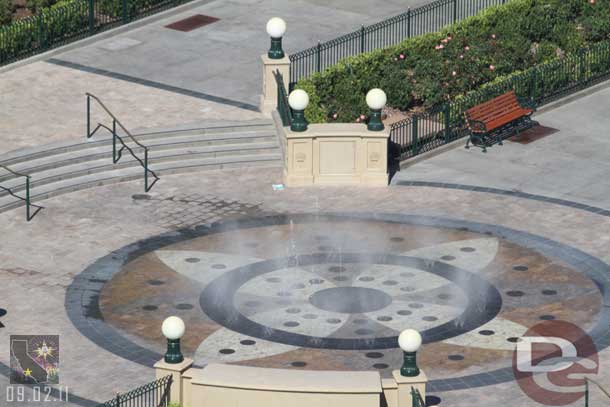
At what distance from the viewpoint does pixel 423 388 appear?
3114 cm

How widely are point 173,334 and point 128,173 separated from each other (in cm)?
1521

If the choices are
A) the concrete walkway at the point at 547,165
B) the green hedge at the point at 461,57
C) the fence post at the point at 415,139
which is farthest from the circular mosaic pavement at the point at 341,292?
the green hedge at the point at 461,57

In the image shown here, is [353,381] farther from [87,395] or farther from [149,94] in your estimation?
[149,94]

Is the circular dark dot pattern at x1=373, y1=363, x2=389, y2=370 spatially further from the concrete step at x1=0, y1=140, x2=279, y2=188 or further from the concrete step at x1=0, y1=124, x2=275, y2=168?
the concrete step at x1=0, y1=124, x2=275, y2=168

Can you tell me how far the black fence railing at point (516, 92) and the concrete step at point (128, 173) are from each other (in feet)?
12.2

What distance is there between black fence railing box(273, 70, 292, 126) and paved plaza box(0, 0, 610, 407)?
97 cm

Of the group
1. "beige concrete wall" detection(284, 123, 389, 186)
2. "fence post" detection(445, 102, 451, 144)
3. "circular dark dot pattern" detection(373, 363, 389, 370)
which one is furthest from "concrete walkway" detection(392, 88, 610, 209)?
"circular dark dot pattern" detection(373, 363, 389, 370)

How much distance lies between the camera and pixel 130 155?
46.4 metres

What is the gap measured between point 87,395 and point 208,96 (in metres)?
17.6

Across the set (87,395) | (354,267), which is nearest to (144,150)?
(354,267)

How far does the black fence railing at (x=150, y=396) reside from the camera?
103ft

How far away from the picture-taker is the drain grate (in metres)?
54.7

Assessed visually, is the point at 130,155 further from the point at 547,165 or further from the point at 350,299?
the point at 547,165
